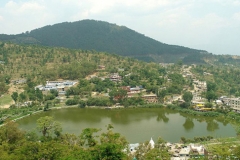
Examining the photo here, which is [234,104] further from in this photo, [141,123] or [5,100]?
[5,100]

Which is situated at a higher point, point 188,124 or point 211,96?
point 211,96

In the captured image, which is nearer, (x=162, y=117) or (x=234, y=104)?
(x=162, y=117)

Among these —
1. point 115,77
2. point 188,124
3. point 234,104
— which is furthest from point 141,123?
point 115,77

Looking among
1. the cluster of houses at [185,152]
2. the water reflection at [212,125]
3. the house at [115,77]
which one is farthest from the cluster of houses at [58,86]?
the cluster of houses at [185,152]

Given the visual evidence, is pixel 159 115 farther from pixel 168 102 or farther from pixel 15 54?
pixel 15 54

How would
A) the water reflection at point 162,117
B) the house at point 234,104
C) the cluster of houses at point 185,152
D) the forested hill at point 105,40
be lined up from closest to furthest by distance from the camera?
the cluster of houses at point 185,152, the water reflection at point 162,117, the house at point 234,104, the forested hill at point 105,40

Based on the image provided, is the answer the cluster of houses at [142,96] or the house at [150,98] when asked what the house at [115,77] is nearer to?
the cluster of houses at [142,96]

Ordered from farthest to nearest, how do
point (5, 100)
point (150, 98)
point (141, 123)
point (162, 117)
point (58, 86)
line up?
point (58, 86), point (5, 100), point (150, 98), point (162, 117), point (141, 123)

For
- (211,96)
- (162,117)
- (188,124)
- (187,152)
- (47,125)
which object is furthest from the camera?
(211,96)
